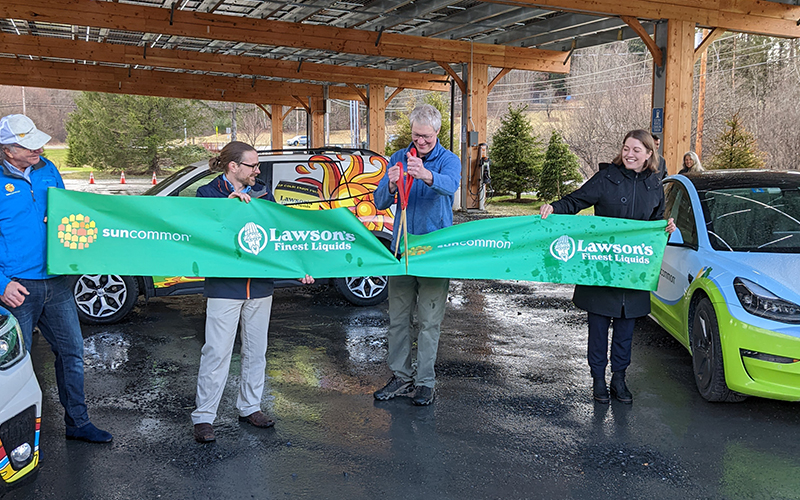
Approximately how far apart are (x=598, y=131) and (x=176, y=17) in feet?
83.5

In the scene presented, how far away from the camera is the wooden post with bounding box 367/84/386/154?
25.2 meters

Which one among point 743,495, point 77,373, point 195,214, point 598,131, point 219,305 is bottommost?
point 743,495

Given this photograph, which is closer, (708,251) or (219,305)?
(219,305)

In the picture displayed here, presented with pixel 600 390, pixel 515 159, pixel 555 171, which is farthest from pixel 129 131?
pixel 600 390

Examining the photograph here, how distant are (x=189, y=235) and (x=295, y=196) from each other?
310cm

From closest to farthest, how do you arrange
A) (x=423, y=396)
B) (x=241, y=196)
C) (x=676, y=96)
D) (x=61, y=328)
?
(x=61, y=328), (x=241, y=196), (x=423, y=396), (x=676, y=96)

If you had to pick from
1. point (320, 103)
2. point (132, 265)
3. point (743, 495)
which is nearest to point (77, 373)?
point (132, 265)

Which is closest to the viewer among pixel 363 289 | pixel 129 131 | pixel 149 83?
pixel 363 289

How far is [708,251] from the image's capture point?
5.23 metres

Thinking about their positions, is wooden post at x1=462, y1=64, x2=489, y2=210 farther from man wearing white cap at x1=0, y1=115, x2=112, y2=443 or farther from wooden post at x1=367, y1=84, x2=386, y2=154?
man wearing white cap at x1=0, y1=115, x2=112, y2=443

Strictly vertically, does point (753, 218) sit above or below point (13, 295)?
above

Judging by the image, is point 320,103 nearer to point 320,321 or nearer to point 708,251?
point 320,321

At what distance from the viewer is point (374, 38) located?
52.9 ft

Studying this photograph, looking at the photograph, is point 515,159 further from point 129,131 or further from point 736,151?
point 129,131
